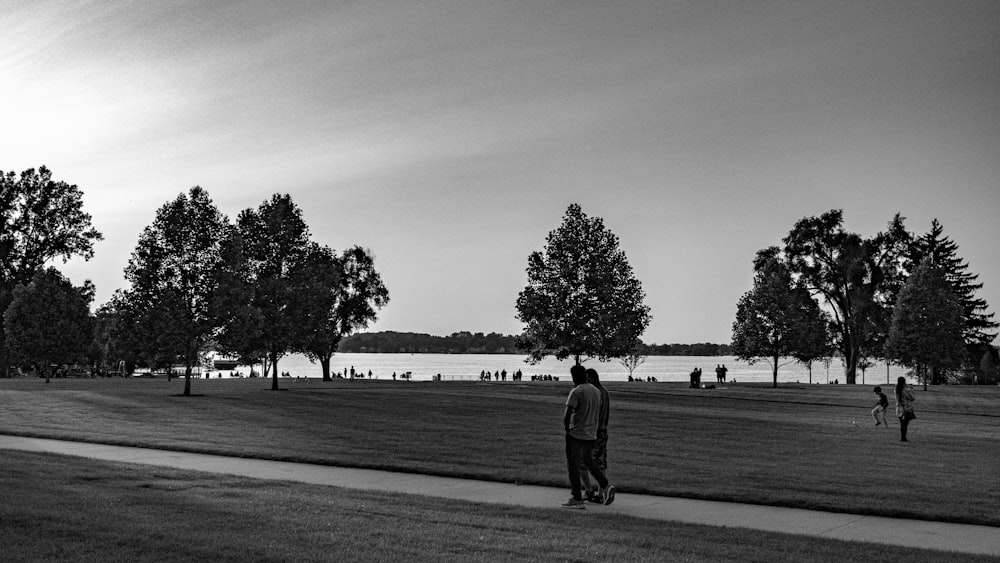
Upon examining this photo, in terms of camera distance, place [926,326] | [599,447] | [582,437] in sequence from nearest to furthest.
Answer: [582,437]
[599,447]
[926,326]

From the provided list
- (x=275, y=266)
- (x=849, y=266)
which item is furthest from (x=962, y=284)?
(x=275, y=266)

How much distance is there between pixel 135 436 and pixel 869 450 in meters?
16.8

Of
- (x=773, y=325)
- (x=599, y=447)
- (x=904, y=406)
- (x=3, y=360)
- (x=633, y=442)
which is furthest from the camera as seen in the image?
(x=3, y=360)

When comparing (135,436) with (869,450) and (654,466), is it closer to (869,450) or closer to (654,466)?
(654,466)

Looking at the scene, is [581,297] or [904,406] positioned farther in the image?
[581,297]

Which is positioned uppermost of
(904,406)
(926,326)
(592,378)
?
(926,326)

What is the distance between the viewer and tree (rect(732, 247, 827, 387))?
67.8 metres

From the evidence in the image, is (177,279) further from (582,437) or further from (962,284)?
(962,284)

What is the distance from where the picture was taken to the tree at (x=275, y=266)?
161ft

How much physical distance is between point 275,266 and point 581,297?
18.6 meters

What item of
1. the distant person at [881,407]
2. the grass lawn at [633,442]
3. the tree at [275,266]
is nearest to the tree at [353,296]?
the tree at [275,266]

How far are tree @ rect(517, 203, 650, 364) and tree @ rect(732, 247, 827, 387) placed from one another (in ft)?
57.9

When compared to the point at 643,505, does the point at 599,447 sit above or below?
above

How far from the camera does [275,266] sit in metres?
51.8
